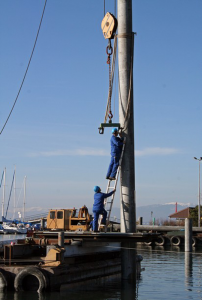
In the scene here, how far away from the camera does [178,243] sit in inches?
2093

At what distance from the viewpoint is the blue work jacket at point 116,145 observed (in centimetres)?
2000

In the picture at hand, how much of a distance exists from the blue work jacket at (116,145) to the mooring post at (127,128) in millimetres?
246

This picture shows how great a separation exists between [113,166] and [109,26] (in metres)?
5.56

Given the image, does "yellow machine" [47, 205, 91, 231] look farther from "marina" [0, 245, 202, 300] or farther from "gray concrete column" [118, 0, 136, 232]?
"gray concrete column" [118, 0, 136, 232]

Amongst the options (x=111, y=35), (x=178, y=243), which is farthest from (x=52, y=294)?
(x=178, y=243)

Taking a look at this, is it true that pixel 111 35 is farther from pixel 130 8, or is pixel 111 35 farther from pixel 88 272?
pixel 88 272

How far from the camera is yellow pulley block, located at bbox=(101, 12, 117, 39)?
21000 mm

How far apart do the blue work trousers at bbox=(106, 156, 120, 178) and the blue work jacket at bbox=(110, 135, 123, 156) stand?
0.19 metres

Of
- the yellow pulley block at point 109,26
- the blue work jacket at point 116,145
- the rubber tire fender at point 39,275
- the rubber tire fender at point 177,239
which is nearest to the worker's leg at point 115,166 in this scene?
the blue work jacket at point 116,145

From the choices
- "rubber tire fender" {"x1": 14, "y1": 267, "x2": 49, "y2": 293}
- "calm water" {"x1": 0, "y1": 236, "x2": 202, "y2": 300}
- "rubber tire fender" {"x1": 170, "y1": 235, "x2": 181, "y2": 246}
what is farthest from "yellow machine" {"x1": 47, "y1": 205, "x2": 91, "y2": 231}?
"rubber tire fender" {"x1": 170, "y1": 235, "x2": 181, "y2": 246}

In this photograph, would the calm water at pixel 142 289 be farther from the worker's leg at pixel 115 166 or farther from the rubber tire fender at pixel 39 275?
the worker's leg at pixel 115 166

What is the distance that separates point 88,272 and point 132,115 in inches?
241

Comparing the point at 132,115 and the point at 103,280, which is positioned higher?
the point at 132,115

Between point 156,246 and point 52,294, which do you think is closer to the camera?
point 52,294
